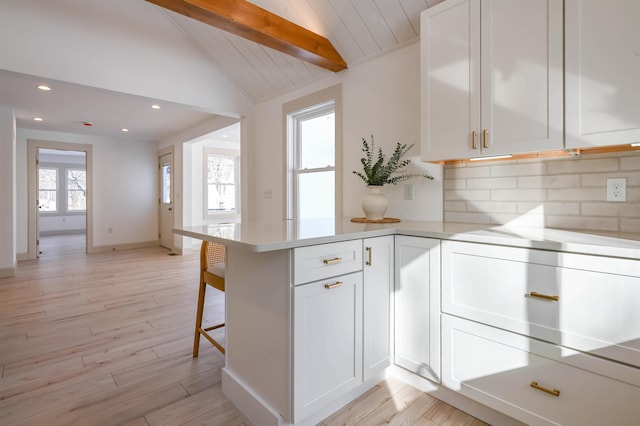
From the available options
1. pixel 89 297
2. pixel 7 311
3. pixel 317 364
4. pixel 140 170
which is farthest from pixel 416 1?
pixel 140 170

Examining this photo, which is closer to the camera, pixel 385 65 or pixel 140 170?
pixel 385 65

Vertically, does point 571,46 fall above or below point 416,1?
below

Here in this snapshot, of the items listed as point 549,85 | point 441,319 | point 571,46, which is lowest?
point 441,319

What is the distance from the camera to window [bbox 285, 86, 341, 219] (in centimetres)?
304

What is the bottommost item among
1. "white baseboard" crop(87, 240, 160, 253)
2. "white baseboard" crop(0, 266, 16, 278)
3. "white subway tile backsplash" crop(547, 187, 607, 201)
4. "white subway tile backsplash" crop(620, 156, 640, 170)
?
"white baseboard" crop(0, 266, 16, 278)

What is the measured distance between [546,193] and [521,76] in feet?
2.24

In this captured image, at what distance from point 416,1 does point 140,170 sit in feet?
22.4

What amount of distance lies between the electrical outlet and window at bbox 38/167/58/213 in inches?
497

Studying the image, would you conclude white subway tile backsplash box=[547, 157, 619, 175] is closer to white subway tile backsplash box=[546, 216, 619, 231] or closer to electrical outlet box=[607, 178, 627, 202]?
electrical outlet box=[607, 178, 627, 202]

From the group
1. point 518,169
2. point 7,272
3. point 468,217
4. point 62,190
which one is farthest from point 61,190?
point 518,169

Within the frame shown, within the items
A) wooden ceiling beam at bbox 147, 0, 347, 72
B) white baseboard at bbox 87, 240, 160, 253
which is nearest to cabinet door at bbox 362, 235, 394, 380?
wooden ceiling beam at bbox 147, 0, 347, 72

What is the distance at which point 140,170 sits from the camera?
7023mm

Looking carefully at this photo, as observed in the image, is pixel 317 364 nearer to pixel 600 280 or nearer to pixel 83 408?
pixel 600 280

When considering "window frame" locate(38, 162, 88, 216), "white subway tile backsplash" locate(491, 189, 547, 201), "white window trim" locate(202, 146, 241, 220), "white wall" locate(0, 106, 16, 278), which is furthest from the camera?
"window frame" locate(38, 162, 88, 216)
